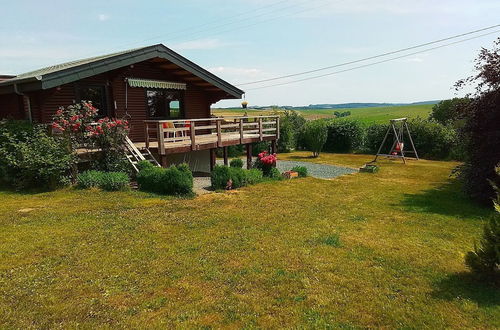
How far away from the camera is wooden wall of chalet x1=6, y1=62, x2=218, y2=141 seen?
1147cm

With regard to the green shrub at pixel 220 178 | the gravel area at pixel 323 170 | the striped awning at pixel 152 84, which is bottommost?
the gravel area at pixel 323 170

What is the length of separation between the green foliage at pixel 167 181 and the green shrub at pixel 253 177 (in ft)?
7.79

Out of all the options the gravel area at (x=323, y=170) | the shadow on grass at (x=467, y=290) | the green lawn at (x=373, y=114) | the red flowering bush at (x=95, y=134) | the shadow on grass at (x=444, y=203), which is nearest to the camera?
the shadow on grass at (x=467, y=290)

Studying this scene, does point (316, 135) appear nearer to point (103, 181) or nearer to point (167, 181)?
point (167, 181)

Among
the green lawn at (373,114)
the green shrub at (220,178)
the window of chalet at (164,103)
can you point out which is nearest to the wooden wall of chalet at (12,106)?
the window of chalet at (164,103)

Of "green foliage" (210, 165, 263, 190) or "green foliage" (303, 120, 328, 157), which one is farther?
"green foliage" (303, 120, 328, 157)

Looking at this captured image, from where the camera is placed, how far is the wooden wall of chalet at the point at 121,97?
452 inches

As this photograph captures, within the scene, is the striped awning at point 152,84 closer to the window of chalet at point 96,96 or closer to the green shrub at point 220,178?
the window of chalet at point 96,96

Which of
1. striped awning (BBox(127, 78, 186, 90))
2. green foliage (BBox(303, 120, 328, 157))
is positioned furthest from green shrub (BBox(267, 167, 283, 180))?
green foliage (BBox(303, 120, 328, 157))

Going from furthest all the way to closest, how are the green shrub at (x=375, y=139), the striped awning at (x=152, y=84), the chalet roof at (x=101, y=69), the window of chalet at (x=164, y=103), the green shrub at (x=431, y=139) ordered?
the green shrub at (x=375, y=139) < the green shrub at (x=431, y=139) < the window of chalet at (x=164, y=103) < the striped awning at (x=152, y=84) < the chalet roof at (x=101, y=69)

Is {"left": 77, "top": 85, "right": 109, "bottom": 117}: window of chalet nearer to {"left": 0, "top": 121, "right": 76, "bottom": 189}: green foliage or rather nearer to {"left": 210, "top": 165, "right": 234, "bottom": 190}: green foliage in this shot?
{"left": 0, "top": 121, "right": 76, "bottom": 189}: green foliage

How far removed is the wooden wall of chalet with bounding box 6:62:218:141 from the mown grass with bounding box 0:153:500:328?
3865 mm

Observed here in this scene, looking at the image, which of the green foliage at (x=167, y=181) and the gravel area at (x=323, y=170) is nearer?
the green foliage at (x=167, y=181)

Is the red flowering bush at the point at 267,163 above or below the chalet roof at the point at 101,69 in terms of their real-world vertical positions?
below
